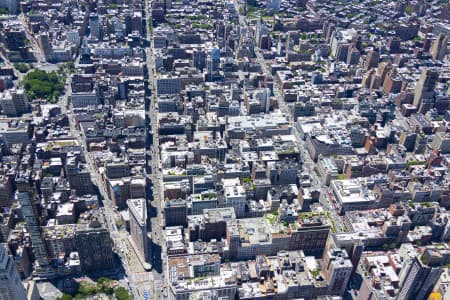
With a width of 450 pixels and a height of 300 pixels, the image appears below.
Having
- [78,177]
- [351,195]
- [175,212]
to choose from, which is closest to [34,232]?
[78,177]

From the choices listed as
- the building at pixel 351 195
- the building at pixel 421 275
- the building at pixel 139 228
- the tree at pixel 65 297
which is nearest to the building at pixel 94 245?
the building at pixel 139 228

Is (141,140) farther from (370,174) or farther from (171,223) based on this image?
(370,174)

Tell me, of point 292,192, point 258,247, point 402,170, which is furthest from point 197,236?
point 402,170

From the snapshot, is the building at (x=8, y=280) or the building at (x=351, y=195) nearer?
the building at (x=8, y=280)

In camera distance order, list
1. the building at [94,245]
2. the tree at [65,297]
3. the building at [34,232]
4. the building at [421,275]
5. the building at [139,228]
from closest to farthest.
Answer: the building at [34,232], the building at [421,275], the tree at [65,297], the building at [94,245], the building at [139,228]

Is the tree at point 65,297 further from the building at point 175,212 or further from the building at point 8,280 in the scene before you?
the building at point 175,212

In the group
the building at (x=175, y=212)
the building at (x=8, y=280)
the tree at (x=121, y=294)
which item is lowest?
the tree at (x=121, y=294)
